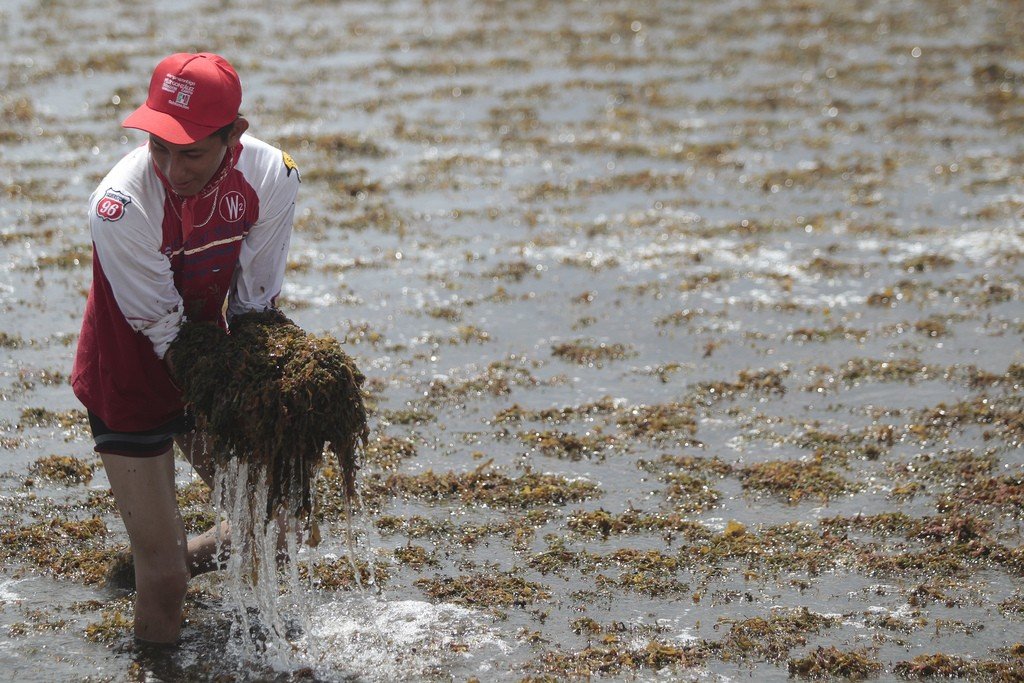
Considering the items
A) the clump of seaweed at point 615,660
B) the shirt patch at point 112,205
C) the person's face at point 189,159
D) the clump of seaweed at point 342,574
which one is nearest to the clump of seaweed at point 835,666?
the clump of seaweed at point 615,660

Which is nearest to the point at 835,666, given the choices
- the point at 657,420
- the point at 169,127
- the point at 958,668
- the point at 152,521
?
the point at 958,668

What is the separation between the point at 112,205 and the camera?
14.0ft

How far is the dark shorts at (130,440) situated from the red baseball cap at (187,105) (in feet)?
3.52

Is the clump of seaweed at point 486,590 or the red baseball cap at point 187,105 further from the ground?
the red baseball cap at point 187,105

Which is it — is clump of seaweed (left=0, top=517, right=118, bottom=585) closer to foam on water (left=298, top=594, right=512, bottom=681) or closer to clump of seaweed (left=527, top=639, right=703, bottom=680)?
foam on water (left=298, top=594, right=512, bottom=681)

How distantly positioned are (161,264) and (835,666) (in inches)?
114

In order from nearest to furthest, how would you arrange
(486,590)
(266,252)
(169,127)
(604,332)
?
1. (169,127)
2. (266,252)
3. (486,590)
4. (604,332)

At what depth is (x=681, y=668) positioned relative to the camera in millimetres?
4984

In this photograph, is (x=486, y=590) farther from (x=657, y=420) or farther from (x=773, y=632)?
(x=657, y=420)

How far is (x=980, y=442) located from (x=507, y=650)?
3.14 m

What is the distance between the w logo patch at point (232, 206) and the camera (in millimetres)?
4555

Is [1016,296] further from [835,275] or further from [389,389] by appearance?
[389,389]

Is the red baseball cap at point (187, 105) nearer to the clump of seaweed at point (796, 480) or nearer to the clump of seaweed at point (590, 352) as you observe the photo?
the clump of seaweed at point (796, 480)

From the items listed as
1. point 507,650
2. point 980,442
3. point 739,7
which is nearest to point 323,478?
point 507,650
